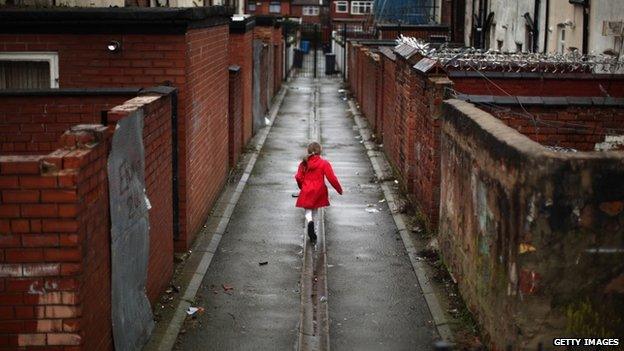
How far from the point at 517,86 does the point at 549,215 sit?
581cm

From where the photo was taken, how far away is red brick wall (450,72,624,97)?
11398 millimetres

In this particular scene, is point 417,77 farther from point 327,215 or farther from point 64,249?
point 64,249

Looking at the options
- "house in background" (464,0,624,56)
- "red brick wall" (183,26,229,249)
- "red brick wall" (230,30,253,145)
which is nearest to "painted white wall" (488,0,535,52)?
"house in background" (464,0,624,56)

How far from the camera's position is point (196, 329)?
8320 millimetres

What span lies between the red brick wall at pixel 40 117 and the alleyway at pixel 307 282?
8.07 ft

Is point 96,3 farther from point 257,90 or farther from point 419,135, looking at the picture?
point 257,90

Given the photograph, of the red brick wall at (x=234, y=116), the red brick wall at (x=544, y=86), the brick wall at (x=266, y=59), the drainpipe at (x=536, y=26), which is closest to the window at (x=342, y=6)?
the brick wall at (x=266, y=59)

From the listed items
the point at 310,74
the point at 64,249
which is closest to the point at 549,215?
the point at 64,249

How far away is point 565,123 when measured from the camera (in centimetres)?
1009

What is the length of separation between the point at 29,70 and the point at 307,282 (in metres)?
4.53

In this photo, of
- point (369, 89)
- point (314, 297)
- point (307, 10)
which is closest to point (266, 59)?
point (369, 89)

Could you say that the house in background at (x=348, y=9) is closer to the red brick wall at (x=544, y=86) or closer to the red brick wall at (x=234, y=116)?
the red brick wall at (x=234, y=116)

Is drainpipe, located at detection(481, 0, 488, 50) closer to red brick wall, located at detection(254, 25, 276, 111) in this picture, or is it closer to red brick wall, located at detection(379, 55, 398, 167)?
red brick wall, located at detection(379, 55, 398, 167)

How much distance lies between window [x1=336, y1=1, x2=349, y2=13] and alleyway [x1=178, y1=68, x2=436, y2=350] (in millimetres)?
68233
